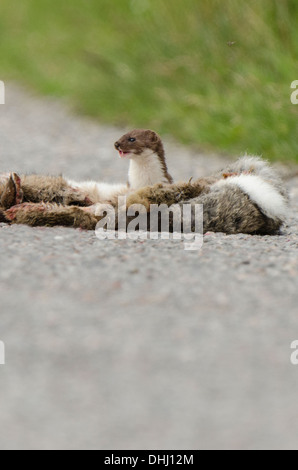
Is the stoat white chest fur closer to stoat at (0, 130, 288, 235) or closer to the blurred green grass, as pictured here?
stoat at (0, 130, 288, 235)

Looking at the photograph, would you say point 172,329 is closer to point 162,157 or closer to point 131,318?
point 131,318

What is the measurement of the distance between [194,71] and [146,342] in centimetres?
737

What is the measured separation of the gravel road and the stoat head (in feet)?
3.83

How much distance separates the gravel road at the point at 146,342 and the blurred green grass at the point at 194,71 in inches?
157

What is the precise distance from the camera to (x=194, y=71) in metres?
10.1

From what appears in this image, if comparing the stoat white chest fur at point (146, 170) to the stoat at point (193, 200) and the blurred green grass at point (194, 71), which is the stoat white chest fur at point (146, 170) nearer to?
the stoat at point (193, 200)

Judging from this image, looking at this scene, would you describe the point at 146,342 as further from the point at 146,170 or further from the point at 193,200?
the point at 146,170

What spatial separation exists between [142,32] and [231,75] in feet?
7.30

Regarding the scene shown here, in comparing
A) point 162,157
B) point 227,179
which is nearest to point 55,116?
point 162,157

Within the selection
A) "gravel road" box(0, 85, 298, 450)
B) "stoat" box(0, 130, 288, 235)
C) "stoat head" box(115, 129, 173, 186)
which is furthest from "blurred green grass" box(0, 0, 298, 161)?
"gravel road" box(0, 85, 298, 450)

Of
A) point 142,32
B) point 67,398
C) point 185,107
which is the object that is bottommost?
point 67,398

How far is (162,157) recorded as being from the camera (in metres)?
5.89

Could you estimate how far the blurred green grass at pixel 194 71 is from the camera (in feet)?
28.0

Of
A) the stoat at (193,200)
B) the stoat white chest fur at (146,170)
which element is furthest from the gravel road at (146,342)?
the stoat white chest fur at (146,170)
